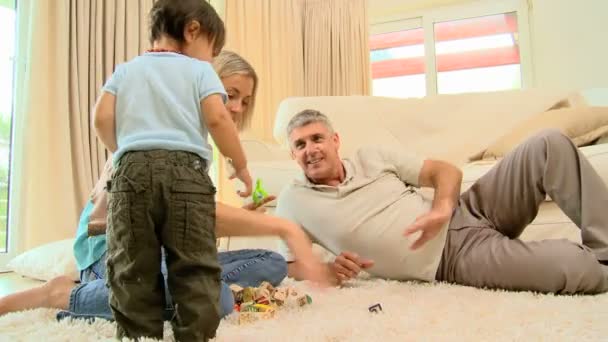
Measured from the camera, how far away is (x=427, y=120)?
2.45 meters

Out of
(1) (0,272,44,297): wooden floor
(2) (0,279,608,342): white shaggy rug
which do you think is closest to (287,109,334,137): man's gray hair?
(2) (0,279,608,342): white shaggy rug

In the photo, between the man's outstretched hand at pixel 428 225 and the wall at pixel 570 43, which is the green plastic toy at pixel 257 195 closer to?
the man's outstretched hand at pixel 428 225

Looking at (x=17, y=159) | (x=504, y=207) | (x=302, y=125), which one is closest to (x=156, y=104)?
(x=302, y=125)

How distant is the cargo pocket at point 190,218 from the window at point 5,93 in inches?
95.1

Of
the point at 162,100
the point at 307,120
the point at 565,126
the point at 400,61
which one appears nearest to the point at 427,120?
the point at 565,126

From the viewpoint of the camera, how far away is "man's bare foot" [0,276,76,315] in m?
1.13

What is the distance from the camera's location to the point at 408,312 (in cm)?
102

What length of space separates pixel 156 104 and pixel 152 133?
56mm

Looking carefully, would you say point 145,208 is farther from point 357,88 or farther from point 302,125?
point 357,88

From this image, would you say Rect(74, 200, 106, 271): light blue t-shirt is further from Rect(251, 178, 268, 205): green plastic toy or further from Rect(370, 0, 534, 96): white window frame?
Rect(370, 0, 534, 96): white window frame

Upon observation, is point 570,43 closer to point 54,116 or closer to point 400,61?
point 400,61

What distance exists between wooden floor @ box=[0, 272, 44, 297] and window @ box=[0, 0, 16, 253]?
0.46m

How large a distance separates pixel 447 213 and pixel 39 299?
1.05m

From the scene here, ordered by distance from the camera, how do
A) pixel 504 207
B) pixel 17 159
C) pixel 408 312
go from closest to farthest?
1. pixel 408 312
2. pixel 504 207
3. pixel 17 159
